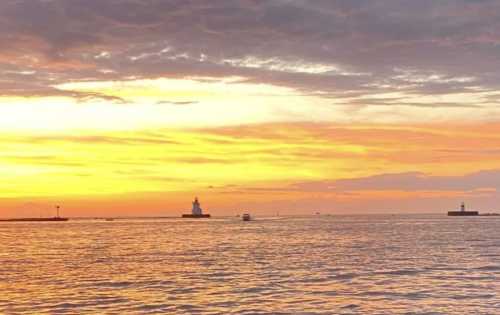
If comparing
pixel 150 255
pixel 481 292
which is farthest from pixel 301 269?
pixel 150 255

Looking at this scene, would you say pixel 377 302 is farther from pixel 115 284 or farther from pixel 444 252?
pixel 444 252

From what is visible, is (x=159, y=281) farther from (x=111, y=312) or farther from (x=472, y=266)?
(x=472, y=266)

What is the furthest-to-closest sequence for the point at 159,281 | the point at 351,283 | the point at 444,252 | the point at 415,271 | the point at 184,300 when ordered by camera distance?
the point at 444,252, the point at 415,271, the point at 159,281, the point at 351,283, the point at 184,300

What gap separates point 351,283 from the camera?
54.8 metres

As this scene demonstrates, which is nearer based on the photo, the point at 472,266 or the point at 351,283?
the point at 351,283

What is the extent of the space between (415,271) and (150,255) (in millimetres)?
40312

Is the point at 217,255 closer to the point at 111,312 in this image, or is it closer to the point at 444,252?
the point at 444,252

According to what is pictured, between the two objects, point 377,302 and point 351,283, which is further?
point 351,283

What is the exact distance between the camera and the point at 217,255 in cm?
8981

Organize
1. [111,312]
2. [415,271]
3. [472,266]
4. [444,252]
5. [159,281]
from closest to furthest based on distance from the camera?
[111,312]
[159,281]
[415,271]
[472,266]
[444,252]

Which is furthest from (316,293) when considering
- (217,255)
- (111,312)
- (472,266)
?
(217,255)

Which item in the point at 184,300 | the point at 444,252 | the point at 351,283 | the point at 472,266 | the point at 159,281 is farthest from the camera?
the point at 444,252

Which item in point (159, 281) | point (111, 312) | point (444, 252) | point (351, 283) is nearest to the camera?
point (111, 312)

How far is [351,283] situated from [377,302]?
10.3 meters
